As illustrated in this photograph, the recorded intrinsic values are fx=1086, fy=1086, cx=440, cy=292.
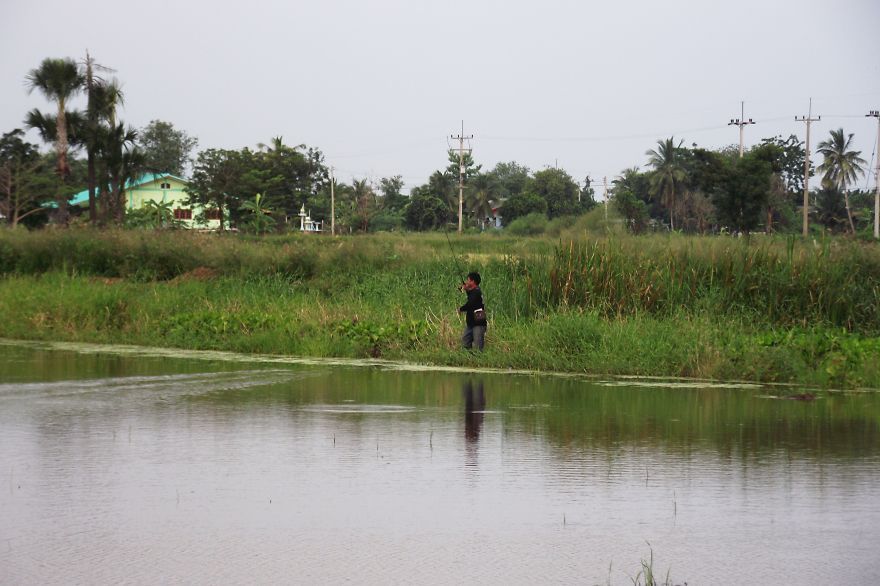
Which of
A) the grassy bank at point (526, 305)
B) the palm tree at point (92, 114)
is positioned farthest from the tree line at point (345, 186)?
the grassy bank at point (526, 305)

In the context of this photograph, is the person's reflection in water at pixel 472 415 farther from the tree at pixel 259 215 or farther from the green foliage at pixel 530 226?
the green foliage at pixel 530 226

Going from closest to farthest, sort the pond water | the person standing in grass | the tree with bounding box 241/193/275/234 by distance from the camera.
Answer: the pond water < the person standing in grass < the tree with bounding box 241/193/275/234

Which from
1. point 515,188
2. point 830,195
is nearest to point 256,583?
point 830,195

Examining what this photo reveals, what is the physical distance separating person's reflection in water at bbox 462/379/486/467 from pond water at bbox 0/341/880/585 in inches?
1.6

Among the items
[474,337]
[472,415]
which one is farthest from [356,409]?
[474,337]

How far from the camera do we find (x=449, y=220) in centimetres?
9725

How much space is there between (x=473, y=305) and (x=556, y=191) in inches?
3323

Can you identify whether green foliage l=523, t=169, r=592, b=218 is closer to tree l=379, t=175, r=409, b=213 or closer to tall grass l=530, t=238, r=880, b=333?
tree l=379, t=175, r=409, b=213

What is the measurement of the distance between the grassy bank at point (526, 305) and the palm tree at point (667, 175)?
71591 millimetres

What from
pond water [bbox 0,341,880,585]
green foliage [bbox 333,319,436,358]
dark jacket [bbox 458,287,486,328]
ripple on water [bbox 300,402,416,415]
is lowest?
pond water [bbox 0,341,880,585]

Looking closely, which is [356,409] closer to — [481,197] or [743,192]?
[743,192]

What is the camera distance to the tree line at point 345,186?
5291cm

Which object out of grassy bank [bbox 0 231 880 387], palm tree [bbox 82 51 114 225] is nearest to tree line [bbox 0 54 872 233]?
palm tree [bbox 82 51 114 225]

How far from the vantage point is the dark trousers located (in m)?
18.6
